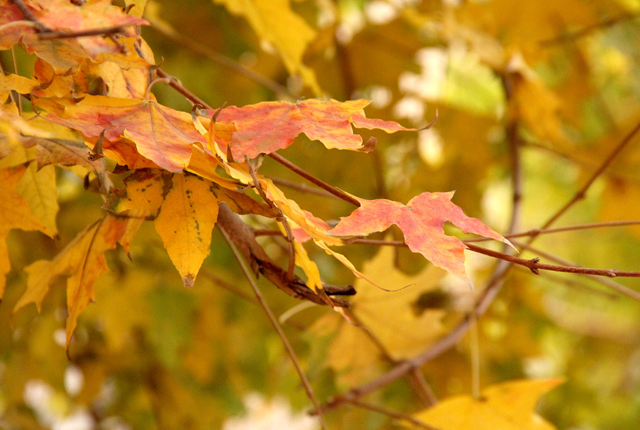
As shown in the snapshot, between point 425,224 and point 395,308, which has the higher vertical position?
point 425,224

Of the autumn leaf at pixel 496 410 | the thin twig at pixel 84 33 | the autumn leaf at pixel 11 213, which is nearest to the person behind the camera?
the thin twig at pixel 84 33

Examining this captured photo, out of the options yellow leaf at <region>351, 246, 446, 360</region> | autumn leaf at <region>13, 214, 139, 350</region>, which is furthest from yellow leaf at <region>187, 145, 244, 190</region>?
yellow leaf at <region>351, 246, 446, 360</region>

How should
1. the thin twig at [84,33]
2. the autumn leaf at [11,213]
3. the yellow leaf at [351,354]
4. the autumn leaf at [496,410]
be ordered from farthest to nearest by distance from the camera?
the yellow leaf at [351,354]
the autumn leaf at [496,410]
the autumn leaf at [11,213]
the thin twig at [84,33]

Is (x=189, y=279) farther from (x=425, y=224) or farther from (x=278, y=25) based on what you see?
(x=278, y=25)

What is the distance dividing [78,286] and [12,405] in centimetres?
81

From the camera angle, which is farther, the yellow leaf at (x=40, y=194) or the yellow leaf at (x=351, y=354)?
the yellow leaf at (x=351, y=354)

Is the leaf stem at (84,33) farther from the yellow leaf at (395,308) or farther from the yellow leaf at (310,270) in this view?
the yellow leaf at (395,308)

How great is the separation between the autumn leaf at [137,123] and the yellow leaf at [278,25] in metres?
0.33

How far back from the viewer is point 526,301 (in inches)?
50.6

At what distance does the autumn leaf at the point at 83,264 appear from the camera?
0.42 meters

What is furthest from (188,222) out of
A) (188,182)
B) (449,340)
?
(449,340)

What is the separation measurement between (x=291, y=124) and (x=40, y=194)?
0.23 meters

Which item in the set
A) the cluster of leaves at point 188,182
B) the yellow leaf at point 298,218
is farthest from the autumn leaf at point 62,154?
the yellow leaf at point 298,218

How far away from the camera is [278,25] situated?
676 mm
